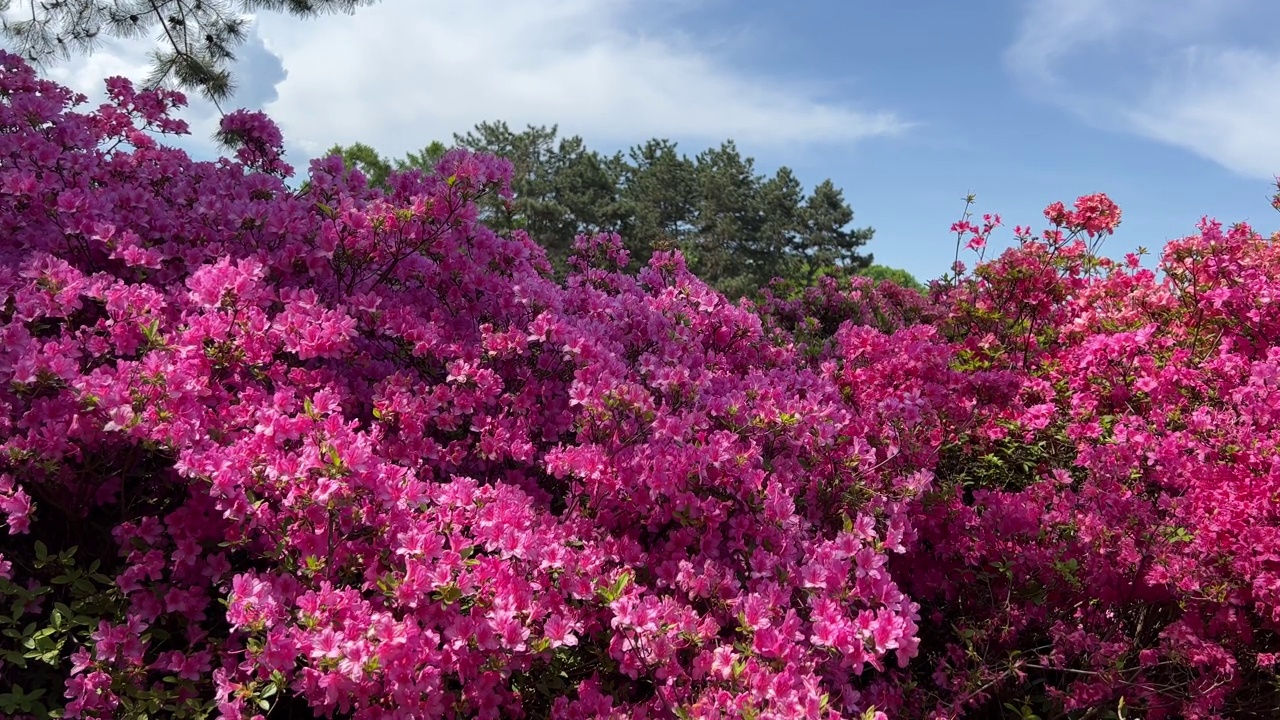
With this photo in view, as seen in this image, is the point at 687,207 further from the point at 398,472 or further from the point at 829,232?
the point at 398,472

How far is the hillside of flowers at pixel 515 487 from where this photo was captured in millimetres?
Result: 2199

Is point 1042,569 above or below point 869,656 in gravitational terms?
above

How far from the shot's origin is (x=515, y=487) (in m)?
2.61

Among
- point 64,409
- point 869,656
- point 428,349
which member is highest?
point 428,349

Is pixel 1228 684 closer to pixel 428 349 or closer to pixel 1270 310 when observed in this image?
pixel 1270 310

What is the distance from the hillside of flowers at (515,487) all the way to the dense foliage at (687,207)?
2452cm

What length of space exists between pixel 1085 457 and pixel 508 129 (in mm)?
29942

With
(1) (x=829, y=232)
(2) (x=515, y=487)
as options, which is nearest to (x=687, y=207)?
(1) (x=829, y=232)

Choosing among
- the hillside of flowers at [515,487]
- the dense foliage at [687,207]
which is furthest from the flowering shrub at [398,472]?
the dense foliage at [687,207]

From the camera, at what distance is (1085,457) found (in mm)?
3658

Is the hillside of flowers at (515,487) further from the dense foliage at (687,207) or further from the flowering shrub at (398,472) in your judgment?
the dense foliage at (687,207)

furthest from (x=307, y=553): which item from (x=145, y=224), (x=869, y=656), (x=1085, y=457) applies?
(x=1085, y=457)

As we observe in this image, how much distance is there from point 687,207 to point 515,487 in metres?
31.0

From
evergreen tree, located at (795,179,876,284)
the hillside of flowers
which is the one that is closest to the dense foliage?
evergreen tree, located at (795,179,876,284)
